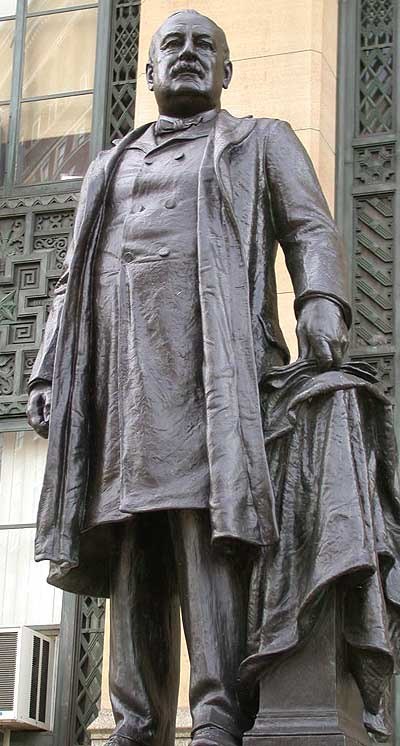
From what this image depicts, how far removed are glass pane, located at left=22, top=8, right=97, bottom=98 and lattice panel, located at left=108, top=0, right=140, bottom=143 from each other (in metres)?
0.21

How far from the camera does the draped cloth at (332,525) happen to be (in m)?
5.52

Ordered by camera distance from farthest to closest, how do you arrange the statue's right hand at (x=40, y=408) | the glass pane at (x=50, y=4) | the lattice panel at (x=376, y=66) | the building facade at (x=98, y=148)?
1. the glass pane at (x=50, y=4)
2. the lattice panel at (x=376, y=66)
3. the building facade at (x=98, y=148)
4. the statue's right hand at (x=40, y=408)

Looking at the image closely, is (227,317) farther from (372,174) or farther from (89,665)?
(372,174)

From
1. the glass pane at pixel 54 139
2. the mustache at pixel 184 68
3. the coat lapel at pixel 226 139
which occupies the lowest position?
the coat lapel at pixel 226 139

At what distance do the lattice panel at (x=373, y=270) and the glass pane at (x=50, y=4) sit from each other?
3167 mm

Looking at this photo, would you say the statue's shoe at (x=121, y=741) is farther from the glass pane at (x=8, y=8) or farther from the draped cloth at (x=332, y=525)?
the glass pane at (x=8, y=8)

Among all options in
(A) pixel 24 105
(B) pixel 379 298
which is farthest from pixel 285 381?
(A) pixel 24 105

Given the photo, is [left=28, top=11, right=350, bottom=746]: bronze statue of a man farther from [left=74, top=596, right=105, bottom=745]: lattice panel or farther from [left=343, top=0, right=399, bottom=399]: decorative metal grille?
[left=74, top=596, right=105, bottom=745]: lattice panel

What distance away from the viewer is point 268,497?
221 inches

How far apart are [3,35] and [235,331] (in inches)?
337

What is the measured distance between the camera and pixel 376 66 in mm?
12656

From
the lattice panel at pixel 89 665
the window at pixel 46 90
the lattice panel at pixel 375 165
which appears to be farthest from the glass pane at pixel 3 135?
the lattice panel at pixel 89 665

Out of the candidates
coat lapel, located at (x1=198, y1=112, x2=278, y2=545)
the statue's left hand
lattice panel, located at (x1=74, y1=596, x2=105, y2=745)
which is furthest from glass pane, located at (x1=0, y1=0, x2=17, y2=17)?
the statue's left hand

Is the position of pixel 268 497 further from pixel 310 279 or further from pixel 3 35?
pixel 3 35
